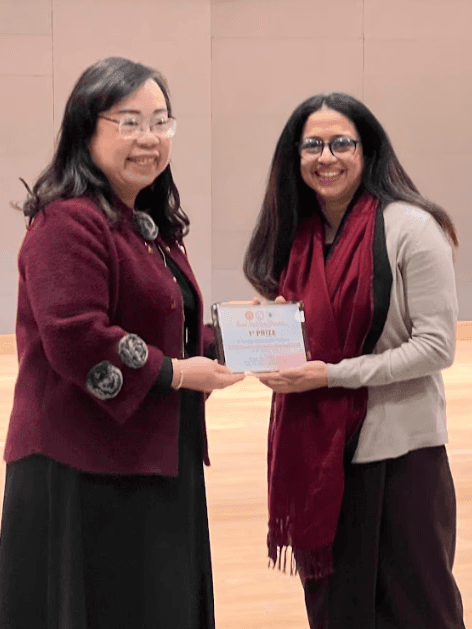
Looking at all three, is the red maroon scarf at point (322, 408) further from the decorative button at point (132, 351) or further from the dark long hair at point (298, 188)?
the decorative button at point (132, 351)

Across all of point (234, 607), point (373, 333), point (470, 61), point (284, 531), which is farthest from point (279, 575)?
point (470, 61)

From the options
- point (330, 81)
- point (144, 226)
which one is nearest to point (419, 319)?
point (144, 226)

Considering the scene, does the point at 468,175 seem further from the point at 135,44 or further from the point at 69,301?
the point at 69,301

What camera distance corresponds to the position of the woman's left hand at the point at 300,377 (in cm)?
209

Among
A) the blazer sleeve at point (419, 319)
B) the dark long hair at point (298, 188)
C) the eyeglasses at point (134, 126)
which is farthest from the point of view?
the dark long hair at point (298, 188)

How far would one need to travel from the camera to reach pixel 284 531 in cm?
224

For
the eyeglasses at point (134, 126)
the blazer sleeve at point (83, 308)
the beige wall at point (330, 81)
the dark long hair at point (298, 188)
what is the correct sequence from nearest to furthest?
the blazer sleeve at point (83, 308), the eyeglasses at point (134, 126), the dark long hair at point (298, 188), the beige wall at point (330, 81)

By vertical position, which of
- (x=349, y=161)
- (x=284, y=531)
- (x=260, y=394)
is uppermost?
(x=349, y=161)

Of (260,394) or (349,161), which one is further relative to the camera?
(260,394)

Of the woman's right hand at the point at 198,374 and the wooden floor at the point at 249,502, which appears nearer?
the woman's right hand at the point at 198,374

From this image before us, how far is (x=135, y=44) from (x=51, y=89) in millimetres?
792

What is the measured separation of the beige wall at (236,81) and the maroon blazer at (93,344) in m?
5.57

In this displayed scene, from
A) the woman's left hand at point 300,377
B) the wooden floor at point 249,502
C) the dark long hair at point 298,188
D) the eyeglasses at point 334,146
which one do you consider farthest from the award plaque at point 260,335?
the wooden floor at point 249,502

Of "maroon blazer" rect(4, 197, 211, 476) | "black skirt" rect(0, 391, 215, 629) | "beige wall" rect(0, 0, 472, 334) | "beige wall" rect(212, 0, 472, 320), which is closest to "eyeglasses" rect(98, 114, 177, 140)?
"maroon blazer" rect(4, 197, 211, 476)
